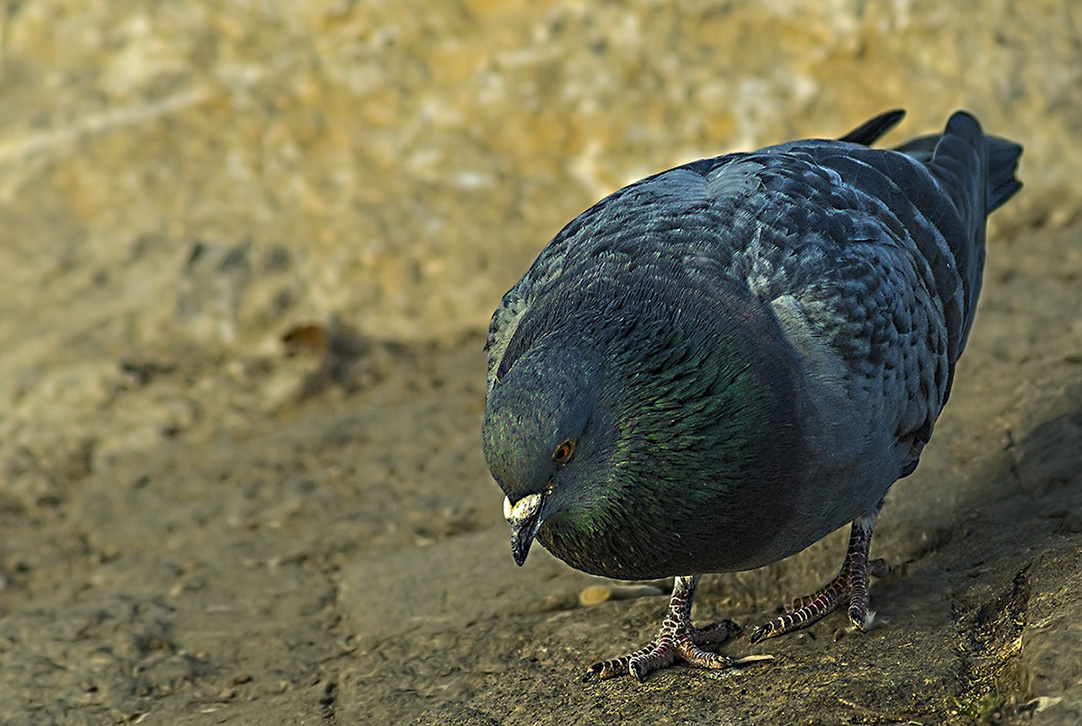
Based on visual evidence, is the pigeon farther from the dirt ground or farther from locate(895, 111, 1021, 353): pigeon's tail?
the dirt ground

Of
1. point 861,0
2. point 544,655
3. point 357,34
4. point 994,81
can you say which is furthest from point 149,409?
point 994,81

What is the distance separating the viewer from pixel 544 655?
451 centimetres

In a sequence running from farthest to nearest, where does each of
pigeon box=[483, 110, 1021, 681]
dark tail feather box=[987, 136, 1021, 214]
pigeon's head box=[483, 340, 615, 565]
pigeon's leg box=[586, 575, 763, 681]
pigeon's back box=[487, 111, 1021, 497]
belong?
dark tail feather box=[987, 136, 1021, 214], pigeon's leg box=[586, 575, 763, 681], pigeon's back box=[487, 111, 1021, 497], pigeon box=[483, 110, 1021, 681], pigeon's head box=[483, 340, 615, 565]

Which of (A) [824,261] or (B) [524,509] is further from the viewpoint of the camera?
(A) [824,261]

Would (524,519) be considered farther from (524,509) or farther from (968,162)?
(968,162)

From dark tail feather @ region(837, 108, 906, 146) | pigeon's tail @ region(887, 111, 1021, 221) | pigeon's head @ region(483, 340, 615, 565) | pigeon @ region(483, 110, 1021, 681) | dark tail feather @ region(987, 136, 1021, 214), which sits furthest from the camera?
dark tail feather @ region(987, 136, 1021, 214)

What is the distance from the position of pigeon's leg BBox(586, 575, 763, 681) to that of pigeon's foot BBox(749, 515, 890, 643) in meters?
0.16

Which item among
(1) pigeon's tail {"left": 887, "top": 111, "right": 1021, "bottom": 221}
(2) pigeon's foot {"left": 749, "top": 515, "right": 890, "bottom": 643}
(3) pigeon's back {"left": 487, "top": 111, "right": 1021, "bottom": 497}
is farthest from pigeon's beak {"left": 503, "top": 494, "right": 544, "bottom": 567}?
(1) pigeon's tail {"left": 887, "top": 111, "right": 1021, "bottom": 221}

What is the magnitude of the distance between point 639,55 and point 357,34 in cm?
179

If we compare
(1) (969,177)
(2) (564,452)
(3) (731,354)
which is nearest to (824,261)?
(3) (731,354)

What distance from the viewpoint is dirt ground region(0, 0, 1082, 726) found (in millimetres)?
4707

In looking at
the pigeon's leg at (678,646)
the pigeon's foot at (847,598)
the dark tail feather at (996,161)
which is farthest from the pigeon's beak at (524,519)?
the dark tail feather at (996,161)

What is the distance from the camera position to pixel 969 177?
5.11m

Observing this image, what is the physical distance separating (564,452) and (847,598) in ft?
4.98
